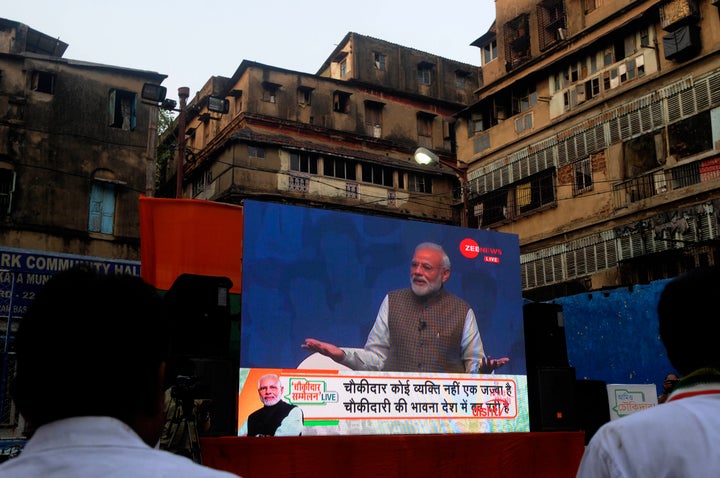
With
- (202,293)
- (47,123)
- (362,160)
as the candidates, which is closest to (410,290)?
(202,293)

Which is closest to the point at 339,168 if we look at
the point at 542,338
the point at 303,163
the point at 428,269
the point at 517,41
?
the point at 303,163

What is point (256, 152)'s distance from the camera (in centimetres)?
2588

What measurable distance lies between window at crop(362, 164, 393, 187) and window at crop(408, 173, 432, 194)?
3.19 feet

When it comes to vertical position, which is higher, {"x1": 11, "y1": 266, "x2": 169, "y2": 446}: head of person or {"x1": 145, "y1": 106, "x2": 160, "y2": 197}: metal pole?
{"x1": 145, "y1": 106, "x2": 160, "y2": 197}: metal pole

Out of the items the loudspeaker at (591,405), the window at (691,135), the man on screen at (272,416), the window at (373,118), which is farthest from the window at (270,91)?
the man on screen at (272,416)

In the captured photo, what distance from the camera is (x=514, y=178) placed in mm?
21172

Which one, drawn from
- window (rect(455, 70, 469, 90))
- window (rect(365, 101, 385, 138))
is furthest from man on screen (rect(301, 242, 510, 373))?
window (rect(455, 70, 469, 90))

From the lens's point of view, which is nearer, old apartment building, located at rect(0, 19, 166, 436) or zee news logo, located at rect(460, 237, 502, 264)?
zee news logo, located at rect(460, 237, 502, 264)

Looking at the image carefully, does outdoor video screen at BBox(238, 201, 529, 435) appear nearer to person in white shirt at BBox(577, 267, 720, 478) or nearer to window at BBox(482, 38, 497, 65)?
person in white shirt at BBox(577, 267, 720, 478)

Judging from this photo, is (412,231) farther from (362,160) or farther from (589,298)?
(362,160)

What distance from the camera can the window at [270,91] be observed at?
90.3ft

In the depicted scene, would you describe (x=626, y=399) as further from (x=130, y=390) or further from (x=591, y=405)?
(x=130, y=390)

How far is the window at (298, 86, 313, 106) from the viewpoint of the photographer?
A: 28359 millimetres

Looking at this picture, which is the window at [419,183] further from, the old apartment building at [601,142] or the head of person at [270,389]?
the head of person at [270,389]
